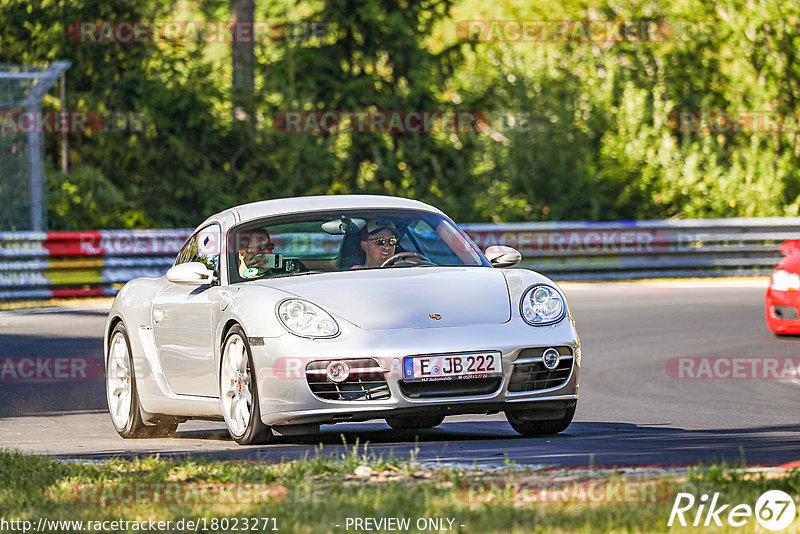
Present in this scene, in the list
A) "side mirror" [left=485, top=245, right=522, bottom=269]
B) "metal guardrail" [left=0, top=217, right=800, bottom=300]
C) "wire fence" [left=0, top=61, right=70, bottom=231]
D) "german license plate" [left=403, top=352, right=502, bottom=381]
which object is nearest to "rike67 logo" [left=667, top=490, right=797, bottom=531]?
"german license plate" [left=403, top=352, right=502, bottom=381]

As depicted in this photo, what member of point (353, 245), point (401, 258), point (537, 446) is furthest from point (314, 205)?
point (537, 446)

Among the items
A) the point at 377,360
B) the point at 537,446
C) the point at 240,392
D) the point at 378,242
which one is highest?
the point at 378,242

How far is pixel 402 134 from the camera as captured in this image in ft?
103

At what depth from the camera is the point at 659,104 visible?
3034cm

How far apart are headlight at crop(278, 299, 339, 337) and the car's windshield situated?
731 millimetres

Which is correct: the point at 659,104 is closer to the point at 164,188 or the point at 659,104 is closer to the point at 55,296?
the point at 164,188

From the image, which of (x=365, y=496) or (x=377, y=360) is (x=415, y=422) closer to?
(x=377, y=360)

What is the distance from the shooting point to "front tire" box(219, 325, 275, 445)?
8094 millimetres

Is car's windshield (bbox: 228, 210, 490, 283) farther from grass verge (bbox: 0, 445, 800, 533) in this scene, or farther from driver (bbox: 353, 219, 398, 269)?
grass verge (bbox: 0, 445, 800, 533)

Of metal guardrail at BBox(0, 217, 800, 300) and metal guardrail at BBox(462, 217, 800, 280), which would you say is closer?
metal guardrail at BBox(0, 217, 800, 300)

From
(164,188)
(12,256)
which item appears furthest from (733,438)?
(164,188)

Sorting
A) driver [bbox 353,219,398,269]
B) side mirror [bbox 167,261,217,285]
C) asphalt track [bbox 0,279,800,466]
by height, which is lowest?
asphalt track [bbox 0,279,800,466]

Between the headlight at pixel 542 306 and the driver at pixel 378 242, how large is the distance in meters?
→ 1.05

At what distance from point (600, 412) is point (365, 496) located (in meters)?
5.03
